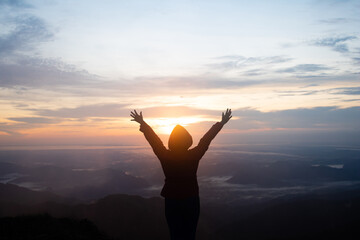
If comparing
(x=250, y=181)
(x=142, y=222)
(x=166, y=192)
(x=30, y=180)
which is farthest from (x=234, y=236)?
(x=30, y=180)

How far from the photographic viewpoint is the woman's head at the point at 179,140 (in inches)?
185

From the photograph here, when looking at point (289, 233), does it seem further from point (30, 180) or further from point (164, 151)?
point (30, 180)

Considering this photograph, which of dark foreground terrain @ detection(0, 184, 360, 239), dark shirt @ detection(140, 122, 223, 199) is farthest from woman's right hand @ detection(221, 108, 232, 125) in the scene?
dark foreground terrain @ detection(0, 184, 360, 239)

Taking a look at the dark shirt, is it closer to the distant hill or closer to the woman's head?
the woman's head

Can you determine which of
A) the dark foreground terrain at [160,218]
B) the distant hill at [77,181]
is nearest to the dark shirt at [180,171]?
the dark foreground terrain at [160,218]

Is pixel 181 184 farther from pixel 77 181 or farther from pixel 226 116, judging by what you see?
pixel 77 181

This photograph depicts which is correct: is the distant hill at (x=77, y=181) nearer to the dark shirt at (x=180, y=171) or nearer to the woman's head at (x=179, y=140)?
the dark shirt at (x=180, y=171)

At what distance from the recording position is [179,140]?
15.4 feet

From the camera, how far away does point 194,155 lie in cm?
470

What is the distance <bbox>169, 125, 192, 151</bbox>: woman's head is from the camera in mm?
4688

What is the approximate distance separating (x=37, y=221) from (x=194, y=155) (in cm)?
1009

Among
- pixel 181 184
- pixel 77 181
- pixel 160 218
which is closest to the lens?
pixel 181 184

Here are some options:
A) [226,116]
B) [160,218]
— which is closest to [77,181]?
[160,218]

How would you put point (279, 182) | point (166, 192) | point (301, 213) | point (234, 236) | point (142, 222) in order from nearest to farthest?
point (166, 192)
point (142, 222)
point (234, 236)
point (301, 213)
point (279, 182)
